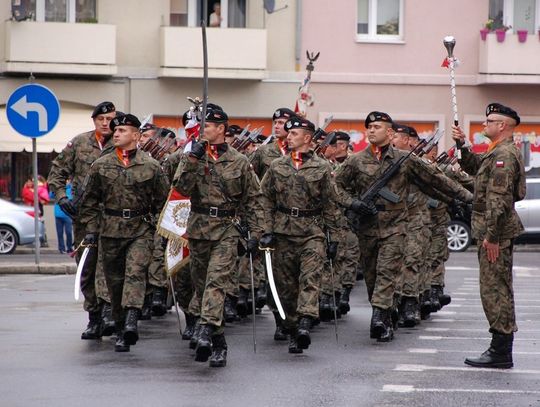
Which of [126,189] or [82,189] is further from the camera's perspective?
[82,189]

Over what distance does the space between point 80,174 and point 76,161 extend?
0.42 ft

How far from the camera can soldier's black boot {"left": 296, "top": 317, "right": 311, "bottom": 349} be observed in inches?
477

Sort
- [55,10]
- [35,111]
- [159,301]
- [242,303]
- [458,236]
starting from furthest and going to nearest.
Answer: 1. [55,10]
2. [458,236]
3. [35,111]
4. [242,303]
5. [159,301]

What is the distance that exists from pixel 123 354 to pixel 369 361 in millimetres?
1990

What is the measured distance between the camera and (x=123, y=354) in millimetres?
11953

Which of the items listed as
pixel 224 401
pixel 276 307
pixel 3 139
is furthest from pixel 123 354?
pixel 3 139

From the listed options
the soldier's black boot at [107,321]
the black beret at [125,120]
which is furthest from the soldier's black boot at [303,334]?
the black beret at [125,120]

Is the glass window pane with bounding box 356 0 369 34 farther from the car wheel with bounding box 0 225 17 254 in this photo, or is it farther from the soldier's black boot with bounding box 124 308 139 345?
the soldier's black boot with bounding box 124 308 139 345

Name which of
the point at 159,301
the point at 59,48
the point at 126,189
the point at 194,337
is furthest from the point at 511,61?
the point at 194,337

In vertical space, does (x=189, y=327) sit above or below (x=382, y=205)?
below

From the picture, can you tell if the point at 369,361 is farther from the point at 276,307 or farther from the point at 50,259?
the point at 50,259

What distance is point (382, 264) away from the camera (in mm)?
13031

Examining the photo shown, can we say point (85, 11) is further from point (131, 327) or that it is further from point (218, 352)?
point (218, 352)

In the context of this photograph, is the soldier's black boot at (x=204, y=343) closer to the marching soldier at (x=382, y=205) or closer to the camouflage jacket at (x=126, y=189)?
the camouflage jacket at (x=126, y=189)
